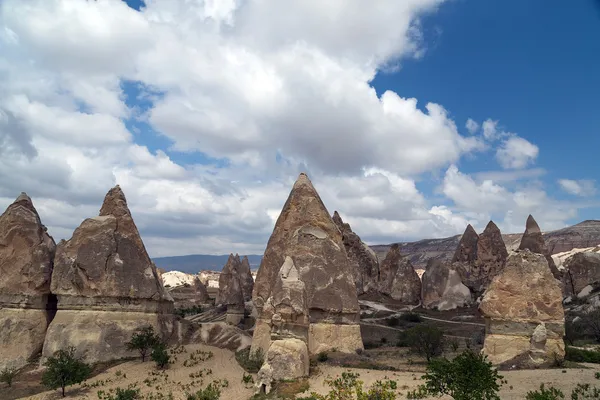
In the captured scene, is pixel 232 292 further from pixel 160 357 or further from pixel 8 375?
pixel 8 375

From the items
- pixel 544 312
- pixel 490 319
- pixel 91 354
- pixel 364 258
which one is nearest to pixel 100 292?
pixel 91 354

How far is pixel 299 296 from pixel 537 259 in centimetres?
914

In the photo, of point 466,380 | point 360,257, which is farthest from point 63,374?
point 360,257

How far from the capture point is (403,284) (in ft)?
157

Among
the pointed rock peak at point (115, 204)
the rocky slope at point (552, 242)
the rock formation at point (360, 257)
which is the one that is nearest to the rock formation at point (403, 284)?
the rock formation at point (360, 257)

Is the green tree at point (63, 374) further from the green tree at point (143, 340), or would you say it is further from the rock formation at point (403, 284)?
the rock formation at point (403, 284)

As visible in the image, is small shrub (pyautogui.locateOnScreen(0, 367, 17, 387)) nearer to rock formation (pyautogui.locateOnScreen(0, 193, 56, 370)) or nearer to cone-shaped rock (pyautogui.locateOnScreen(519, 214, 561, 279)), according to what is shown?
rock formation (pyautogui.locateOnScreen(0, 193, 56, 370))

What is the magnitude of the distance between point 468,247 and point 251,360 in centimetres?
4201

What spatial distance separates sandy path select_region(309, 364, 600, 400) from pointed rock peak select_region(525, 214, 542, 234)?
36.7 metres

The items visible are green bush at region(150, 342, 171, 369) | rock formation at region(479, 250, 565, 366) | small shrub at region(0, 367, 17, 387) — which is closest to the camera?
rock formation at region(479, 250, 565, 366)

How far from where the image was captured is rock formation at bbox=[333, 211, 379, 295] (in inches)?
1879

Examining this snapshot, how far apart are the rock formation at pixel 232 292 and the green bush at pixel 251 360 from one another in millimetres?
13741

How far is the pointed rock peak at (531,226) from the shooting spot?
163 feet

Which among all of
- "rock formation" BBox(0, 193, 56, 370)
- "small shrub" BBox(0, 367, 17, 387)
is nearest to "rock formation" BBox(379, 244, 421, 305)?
"rock formation" BBox(0, 193, 56, 370)
